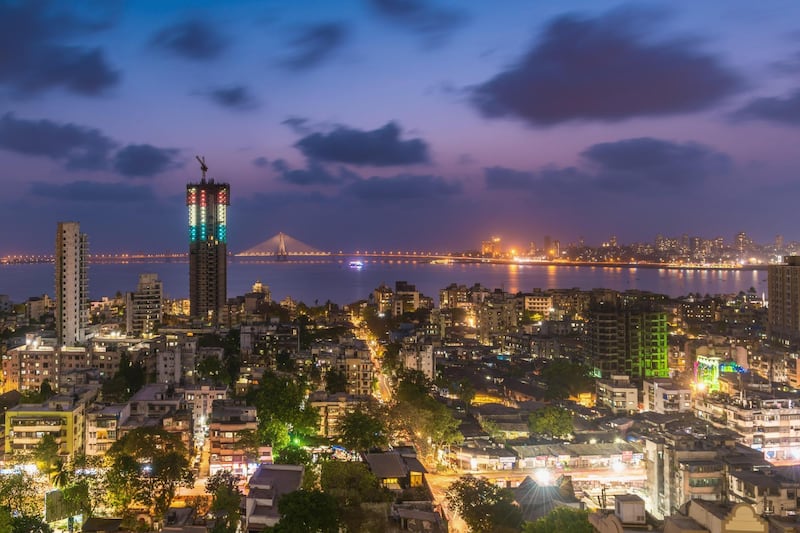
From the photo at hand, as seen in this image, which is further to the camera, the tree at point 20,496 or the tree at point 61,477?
the tree at point 61,477

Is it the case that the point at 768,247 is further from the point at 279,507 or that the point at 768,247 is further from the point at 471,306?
the point at 279,507

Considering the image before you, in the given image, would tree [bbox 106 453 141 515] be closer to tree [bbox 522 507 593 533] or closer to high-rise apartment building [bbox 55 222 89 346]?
tree [bbox 522 507 593 533]

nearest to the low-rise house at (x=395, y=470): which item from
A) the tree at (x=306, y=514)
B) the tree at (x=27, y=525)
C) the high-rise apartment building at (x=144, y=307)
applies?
the tree at (x=306, y=514)

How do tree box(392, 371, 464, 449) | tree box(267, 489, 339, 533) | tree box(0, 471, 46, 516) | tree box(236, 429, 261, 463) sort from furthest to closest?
tree box(392, 371, 464, 449), tree box(236, 429, 261, 463), tree box(0, 471, 46, 516), tree box(267, 489, 339, 533)

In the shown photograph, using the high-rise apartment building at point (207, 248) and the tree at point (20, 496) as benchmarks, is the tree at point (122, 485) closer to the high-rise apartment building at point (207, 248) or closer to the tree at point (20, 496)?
the tree at point (20, 496)

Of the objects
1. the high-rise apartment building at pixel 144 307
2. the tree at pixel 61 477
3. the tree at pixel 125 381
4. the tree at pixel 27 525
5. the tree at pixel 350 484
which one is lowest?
the tree at pixel 27 525

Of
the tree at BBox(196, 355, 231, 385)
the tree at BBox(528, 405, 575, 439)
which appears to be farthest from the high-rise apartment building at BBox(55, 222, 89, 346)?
the tree at BBox(528, 405, 575, 439)

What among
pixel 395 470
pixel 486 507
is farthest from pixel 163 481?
pixel 486 507
